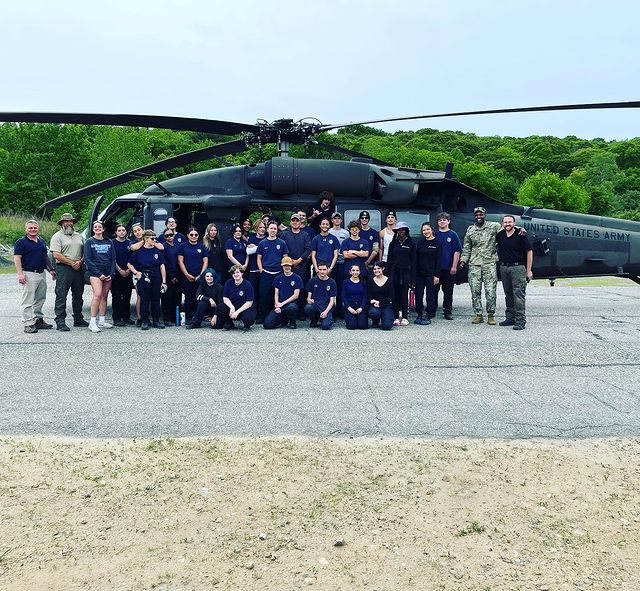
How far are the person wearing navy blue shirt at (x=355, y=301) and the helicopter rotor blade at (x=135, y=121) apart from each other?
3.09 m

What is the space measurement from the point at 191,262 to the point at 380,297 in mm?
3052

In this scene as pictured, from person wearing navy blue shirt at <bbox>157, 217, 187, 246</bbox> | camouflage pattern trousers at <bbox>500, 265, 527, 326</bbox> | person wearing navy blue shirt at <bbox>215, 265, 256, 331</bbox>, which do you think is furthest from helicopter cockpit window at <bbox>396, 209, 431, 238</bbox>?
person wearing navy blue shirt at <bbox>157, 217, 187, 246</bbox>

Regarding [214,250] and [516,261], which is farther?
[214,250]

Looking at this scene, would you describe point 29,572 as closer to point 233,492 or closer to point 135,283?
point 233,492

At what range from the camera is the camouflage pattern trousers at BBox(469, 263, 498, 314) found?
9.27 meters

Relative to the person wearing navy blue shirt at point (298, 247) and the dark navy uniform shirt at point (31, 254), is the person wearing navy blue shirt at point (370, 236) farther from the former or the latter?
→ the dark navy uniform shirt at point (31, 254)

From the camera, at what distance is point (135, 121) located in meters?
8.69

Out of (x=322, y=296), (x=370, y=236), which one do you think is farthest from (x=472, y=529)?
(x=370, y=236)

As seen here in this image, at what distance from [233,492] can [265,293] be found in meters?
5.83

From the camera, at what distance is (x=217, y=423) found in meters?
4.80

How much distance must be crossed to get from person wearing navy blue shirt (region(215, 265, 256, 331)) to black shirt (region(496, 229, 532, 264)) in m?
3.97

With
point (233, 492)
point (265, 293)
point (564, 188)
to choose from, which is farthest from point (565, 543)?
point (564, 188)

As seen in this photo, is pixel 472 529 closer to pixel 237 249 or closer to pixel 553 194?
pixel 237 249

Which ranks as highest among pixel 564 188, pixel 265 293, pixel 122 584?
pixel 564 188
